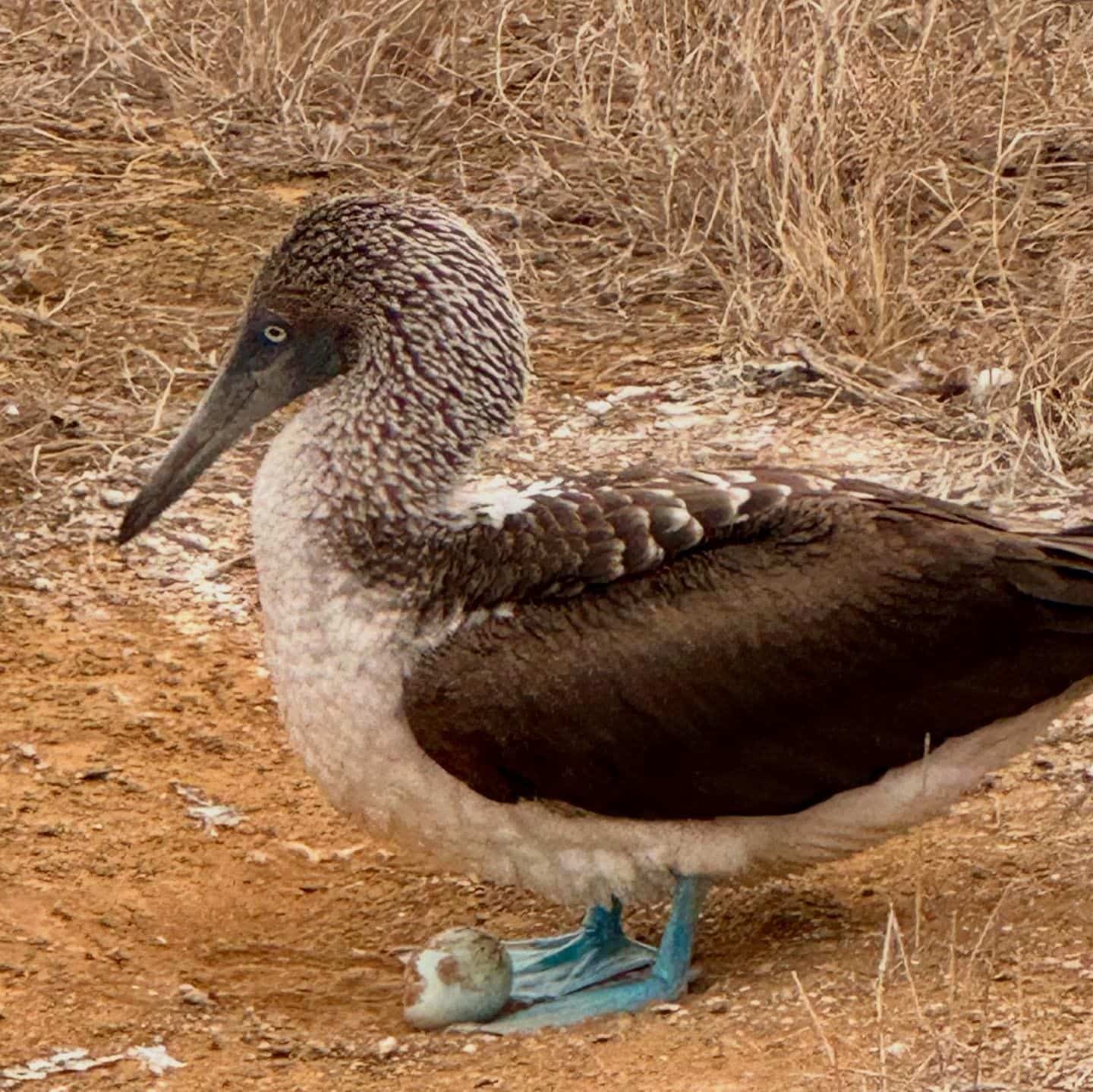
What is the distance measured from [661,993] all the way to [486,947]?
0.38 metres

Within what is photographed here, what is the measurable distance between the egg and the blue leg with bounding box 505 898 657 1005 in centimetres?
18

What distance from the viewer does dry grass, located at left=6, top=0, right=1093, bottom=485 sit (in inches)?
316

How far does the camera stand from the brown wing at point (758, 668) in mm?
5055

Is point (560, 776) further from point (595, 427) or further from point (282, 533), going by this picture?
point (595, 427)

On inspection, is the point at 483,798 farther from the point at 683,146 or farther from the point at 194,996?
the point at 683,146

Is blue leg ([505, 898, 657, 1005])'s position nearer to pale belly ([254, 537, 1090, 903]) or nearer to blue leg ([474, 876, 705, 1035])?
blue leg ([474, 876, 705, 1035])

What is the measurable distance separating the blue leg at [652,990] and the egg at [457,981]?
0.06 meters

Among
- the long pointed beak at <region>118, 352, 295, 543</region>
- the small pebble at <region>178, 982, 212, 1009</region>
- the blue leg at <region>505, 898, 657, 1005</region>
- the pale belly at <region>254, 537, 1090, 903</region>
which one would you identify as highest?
the long pointed beak at <region>118, 352, 295, 543</region>

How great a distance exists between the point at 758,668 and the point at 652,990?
78 centimetres

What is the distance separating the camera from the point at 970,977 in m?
4.79

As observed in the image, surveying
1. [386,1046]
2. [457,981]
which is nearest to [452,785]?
[457,981]

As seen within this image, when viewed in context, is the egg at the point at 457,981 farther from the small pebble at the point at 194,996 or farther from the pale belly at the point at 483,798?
the small pebble at the point at 194,996

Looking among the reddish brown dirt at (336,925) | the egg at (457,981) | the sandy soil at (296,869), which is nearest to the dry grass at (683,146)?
the sandy soil at (296,869)

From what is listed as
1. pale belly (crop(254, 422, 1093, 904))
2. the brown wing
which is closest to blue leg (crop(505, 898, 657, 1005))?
pale belly (crop(254, 422, 1093, 904))
